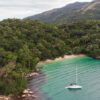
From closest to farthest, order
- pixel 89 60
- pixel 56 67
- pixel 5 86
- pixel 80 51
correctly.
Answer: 1. pixel 5 86
2. pixel 56 67
3. pixel 89 60
4. pixel 80 51

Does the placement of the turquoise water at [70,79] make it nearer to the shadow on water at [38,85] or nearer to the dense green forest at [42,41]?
the shadow on water at [38,85]

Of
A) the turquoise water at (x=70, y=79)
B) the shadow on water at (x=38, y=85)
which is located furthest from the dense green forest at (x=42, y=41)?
the turquoise water at (x=70, y=79)

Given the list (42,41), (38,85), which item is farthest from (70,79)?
(42,41)

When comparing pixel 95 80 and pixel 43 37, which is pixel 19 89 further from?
pixel 43 37

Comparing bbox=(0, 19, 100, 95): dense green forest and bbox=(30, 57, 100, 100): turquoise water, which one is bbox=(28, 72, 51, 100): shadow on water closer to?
bbox=(30, 57, 100, 100): turquoise water

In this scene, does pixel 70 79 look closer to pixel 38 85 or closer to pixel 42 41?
pixel 38 85

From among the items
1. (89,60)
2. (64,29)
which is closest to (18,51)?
(89,60)
